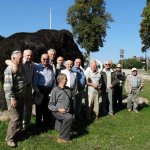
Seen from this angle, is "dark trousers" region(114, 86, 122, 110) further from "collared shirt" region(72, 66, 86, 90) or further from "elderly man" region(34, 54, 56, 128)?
"elderly man" region(34, 54, 56, 128)

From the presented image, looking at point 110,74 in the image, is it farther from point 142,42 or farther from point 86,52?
point 142,42

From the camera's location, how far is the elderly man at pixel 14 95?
8680mm

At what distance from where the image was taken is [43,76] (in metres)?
10.1

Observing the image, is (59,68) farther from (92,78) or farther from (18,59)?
(18,59)

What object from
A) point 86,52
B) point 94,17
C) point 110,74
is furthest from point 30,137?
point 94,17

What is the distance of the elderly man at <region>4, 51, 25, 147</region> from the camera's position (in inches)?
342

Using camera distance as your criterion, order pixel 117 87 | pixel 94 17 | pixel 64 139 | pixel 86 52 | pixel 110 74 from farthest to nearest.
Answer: pixel 94 17
pixel 86 52
pixel 117 87
pixel 110 74
pixel 64 139

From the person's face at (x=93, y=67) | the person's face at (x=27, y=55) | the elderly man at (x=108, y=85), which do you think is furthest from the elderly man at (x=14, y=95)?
the elderly man at (x=108, y=85)

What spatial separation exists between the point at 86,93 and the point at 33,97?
299cm

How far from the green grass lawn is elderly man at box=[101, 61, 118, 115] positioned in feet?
3.30

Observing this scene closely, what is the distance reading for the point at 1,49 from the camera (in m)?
12.4

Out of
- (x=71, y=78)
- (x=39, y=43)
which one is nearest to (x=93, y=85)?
(x=71, y=78)

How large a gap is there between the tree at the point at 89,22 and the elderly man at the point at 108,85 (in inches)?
1365

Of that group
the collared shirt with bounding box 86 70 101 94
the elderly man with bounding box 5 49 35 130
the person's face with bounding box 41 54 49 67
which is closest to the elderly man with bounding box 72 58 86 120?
the collared shirt with bounding box 86 70 101 94
